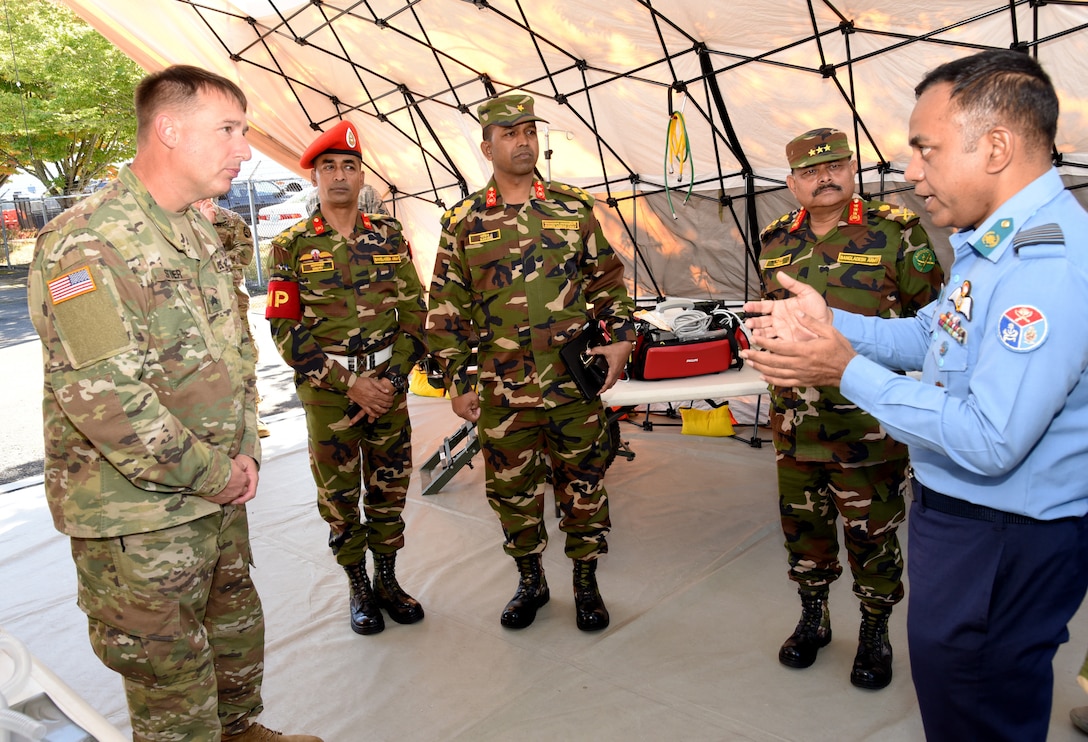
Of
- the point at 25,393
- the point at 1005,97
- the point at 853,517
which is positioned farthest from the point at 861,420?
the point at 25,393

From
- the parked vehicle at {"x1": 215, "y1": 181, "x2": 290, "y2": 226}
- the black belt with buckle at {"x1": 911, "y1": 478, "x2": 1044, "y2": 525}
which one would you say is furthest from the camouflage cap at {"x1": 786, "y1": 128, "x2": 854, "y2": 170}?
A: the parked vehicle at {"x1": 215, "y1": 181, "x2": 290, "y2": 226}

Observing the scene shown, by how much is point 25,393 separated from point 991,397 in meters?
8.24

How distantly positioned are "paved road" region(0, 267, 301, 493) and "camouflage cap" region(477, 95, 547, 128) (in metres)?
3.98

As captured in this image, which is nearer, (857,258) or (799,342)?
(799,342)

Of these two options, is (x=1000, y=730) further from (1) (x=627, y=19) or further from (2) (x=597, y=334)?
(1) (x=627, y=19)

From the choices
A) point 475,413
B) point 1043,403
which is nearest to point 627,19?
point 475,413

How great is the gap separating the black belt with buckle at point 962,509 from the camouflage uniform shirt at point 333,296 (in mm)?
1965

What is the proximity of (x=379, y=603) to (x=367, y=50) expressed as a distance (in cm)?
431

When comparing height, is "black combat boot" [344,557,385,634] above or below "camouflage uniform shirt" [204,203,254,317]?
below

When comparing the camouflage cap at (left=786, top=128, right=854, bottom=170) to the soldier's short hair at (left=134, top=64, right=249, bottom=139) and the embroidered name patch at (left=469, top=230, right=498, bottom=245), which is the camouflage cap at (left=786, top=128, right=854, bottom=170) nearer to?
the embroidered name patch at (left=469, top=230, right=498, bottom=245)

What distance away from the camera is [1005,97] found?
121cm

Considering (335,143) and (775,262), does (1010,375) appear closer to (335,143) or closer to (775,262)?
(775,262)

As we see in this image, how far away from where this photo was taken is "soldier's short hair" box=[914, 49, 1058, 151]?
1209 millimetres

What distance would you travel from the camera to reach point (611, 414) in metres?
4.32
